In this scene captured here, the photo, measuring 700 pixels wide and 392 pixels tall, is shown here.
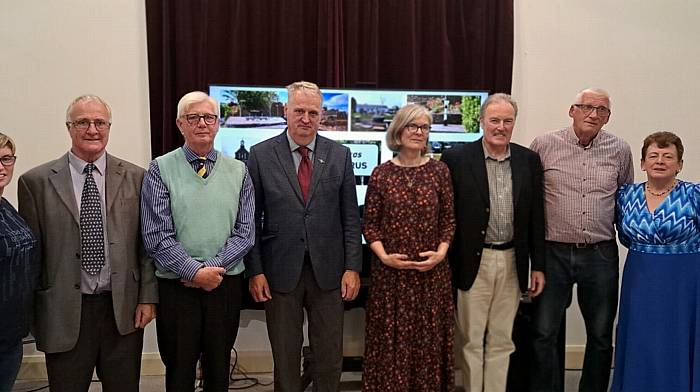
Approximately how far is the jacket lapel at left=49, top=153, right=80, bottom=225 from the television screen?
3.81ft

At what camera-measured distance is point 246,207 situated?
2477 mm

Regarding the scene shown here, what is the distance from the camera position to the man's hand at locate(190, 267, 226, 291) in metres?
2.31

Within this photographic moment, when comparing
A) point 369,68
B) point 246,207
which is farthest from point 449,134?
point 246,207

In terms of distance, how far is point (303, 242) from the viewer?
2561mm

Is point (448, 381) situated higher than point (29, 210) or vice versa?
point (29, 210)

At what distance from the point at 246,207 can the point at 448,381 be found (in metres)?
1.26

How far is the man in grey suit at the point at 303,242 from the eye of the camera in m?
2.56

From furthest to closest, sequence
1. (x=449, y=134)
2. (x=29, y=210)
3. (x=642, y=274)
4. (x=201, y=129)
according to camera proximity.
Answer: (x=449, y=134)
(x=642, y=274)
(x=201, y=129)
(x=29, y=210)

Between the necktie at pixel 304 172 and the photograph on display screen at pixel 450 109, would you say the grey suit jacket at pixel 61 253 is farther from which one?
the photograph on display screen at pixel 450 109

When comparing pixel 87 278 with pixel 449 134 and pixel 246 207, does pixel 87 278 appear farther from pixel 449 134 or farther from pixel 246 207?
pixel 449 134

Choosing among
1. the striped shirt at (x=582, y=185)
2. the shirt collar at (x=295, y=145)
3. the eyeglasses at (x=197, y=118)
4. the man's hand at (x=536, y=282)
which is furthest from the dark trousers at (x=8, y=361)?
the striped shirt at (x=582, y=185)

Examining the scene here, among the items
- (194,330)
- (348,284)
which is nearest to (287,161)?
(348,284)

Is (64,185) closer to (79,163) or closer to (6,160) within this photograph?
(79,163)

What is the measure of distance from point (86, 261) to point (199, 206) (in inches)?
19.1
